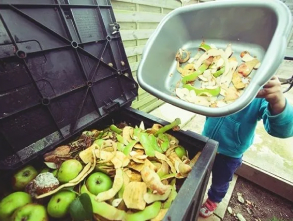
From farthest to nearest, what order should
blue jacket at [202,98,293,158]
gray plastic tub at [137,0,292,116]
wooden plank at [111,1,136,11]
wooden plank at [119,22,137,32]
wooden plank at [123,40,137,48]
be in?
1. wooden plank at [123,40,137,48]
2. wooden plank at [119,22,137,32]
3. wooden plank at [111,1,136,11]
4. blue jacket at [202,98,293,158]
5. gray plastic tub at [137,0,292,116]

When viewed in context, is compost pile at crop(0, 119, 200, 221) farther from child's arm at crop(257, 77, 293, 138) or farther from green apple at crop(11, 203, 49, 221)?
child's arm at crop(257, 77, 293, 138)

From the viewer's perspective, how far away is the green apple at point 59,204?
63 cm

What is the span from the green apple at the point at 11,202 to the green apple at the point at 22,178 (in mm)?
46

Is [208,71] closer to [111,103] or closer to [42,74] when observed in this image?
[111,103]

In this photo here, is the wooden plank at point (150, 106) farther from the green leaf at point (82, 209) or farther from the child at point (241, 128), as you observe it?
the green leaf at point (82, 209)

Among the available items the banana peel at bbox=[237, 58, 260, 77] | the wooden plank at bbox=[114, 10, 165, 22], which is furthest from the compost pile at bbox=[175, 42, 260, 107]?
the wooden plank at bbox=[114, 10, 165, 22]

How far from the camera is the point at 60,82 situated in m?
0.85

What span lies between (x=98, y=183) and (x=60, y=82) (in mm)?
538

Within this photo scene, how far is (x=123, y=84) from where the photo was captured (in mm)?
1145

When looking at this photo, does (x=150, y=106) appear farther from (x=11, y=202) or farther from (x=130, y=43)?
(x=11, y=202)

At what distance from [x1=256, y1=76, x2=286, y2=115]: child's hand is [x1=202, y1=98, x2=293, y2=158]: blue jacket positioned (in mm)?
59

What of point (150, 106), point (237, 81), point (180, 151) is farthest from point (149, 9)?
point (180, 151)

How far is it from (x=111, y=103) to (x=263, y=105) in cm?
85

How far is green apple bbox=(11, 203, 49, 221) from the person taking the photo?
596 mm
